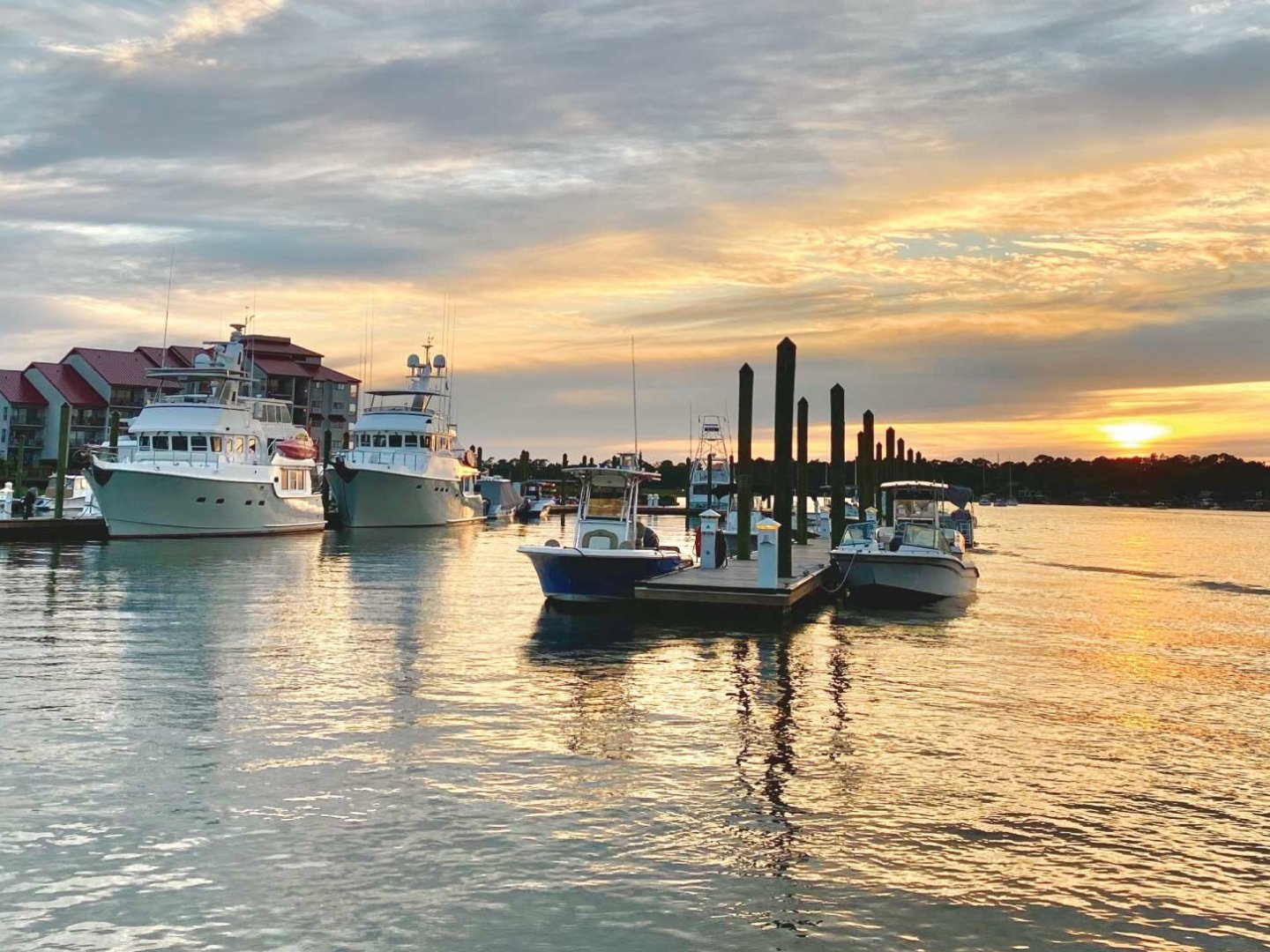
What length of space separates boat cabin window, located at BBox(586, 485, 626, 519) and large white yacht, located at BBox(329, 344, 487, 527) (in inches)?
1721

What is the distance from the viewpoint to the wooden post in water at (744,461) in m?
32.1

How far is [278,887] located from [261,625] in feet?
53.9

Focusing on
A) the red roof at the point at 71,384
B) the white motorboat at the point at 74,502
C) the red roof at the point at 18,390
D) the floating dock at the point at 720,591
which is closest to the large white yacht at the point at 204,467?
the white motorboat at the point at 74,502

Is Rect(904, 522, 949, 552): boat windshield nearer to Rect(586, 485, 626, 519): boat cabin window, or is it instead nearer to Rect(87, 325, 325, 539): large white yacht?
Rect(586, 485, 626, 519): boat cabin window

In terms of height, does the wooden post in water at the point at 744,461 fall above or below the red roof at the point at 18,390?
below

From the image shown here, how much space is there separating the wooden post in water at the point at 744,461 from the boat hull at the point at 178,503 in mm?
28971

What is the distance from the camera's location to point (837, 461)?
38.8 m

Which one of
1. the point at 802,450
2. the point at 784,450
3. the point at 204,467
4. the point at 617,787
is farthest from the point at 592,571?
the point at 204,467

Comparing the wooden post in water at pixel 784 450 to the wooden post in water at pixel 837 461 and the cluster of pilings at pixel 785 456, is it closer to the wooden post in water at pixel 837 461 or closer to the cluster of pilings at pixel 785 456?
the cluster of pilings at pixel 785 456

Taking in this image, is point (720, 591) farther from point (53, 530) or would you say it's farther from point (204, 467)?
point (53, 530)

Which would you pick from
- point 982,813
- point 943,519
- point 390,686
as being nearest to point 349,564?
point 390,686

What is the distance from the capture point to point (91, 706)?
14758mm

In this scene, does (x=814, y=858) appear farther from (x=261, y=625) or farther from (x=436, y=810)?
(x=261, y=625)

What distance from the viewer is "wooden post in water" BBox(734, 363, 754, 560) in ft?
105
